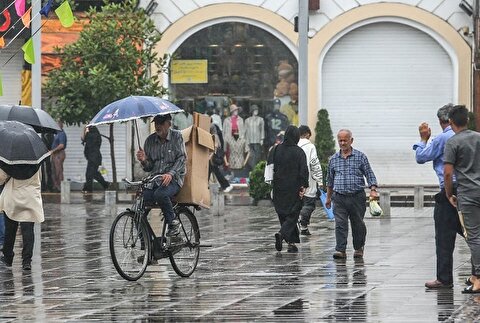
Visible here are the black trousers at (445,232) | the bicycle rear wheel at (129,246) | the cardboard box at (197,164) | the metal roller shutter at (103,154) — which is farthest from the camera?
the metal roller shutter at (103,154)

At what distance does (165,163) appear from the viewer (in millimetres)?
14461

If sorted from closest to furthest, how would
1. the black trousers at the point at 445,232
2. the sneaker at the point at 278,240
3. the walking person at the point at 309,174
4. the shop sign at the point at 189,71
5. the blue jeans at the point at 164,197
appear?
the black trousers at the point at 445,232 → the blue jeans at the point at 164,197 → the sneaker at the point at 278,240 → the walking person at the point at 309,174 → the shop sign at the point at 189,71

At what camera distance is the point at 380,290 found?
511 inches

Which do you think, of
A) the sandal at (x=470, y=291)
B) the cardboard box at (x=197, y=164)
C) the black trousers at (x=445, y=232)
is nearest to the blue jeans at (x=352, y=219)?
the cardboard box at (x=197, y=164)

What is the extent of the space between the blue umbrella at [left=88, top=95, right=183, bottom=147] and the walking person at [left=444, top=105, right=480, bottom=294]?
3561 mm

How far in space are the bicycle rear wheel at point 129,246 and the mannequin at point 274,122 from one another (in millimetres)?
20884

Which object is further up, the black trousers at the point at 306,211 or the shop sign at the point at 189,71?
the shop sign at the point at 189,71

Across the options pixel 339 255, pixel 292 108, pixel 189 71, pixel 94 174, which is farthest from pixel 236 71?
pixel 339 255

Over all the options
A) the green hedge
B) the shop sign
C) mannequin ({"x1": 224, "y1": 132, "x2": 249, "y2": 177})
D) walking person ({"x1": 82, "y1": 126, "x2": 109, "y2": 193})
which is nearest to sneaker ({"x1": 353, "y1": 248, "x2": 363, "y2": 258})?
the green hedge

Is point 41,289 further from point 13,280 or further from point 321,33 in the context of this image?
point 321,33

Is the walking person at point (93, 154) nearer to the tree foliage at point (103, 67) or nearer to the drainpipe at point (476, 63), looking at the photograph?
the tree foliage at point (103, 67)

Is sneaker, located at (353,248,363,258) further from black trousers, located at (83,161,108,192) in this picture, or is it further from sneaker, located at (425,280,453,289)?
black trousers, located at (83,161,108,192)

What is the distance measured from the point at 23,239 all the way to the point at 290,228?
3.82 metres

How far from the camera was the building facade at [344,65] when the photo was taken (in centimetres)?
3466
